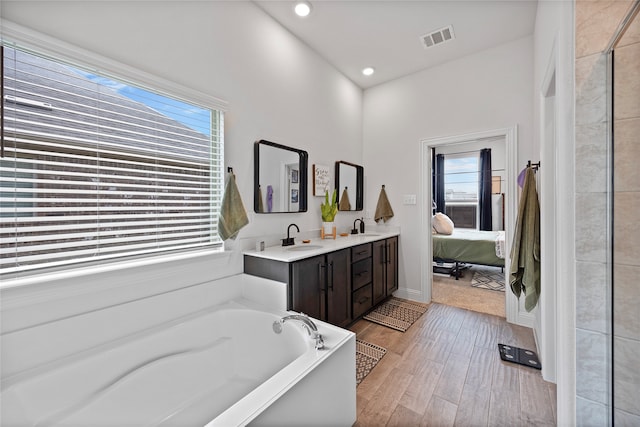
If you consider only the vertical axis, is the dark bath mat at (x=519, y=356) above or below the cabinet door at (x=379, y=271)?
below

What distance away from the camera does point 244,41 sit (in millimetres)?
2146

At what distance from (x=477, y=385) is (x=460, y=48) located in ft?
10.3

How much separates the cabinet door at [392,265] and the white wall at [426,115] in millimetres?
120

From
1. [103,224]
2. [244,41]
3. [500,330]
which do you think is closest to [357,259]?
[500,330]

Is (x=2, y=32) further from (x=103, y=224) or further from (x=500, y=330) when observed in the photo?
(x=500, y=330)

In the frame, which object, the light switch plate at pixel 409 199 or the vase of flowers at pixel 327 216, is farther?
the light switch plate at pixel 409 199

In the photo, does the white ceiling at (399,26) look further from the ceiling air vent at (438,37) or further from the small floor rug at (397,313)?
the small floor rug at (397,313)

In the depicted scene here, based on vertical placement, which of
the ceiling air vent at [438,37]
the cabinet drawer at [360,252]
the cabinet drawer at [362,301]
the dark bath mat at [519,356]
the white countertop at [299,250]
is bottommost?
the dark bath mat at [519,356]

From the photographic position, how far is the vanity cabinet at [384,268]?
290 cm

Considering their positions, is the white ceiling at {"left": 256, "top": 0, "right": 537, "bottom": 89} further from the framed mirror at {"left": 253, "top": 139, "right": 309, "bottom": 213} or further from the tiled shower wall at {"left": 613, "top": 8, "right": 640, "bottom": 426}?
the tiled shower wall at {"left": 613, "top": 8, "right": 640, "bottom": 426}

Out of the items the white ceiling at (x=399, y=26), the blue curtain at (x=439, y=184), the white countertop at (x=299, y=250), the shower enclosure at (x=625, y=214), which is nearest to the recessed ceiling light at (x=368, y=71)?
the white ceiling at (x=399, y=26)

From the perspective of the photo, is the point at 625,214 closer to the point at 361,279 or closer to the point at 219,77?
the point at 361,279

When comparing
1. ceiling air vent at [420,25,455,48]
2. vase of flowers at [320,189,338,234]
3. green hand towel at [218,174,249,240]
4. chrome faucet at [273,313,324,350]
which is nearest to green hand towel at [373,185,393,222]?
vase of flowers at [320,189,338,234]

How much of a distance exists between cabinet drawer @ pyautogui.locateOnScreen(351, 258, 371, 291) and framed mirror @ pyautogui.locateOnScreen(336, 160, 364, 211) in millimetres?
841
